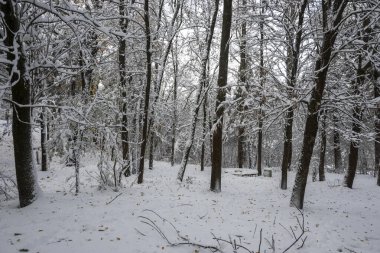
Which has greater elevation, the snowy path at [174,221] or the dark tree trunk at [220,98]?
the dark tree trunk at [220,98]

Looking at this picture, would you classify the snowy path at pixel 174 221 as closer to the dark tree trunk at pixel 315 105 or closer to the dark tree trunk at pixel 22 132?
the dark tree trunk at pixel 22 132

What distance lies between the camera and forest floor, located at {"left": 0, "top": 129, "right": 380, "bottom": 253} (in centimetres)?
605

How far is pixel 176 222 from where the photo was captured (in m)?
7.50

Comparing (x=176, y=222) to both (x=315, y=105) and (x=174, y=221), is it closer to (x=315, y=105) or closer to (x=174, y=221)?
(x=174, y=221)

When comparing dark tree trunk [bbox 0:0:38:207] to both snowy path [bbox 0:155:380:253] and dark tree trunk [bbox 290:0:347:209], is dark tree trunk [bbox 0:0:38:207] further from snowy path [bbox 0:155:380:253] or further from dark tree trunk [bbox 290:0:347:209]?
dark tree trunk [bbox 290:0:347:209]

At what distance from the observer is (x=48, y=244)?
573 centimetres

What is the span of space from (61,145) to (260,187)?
9104mm

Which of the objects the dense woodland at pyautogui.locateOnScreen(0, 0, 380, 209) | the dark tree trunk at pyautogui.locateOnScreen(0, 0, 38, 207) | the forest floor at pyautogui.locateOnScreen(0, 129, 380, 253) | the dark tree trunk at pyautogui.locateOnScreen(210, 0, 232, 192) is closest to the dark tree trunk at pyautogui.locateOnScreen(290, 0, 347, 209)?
the dense woodland at pyautogui.locateOnScreen(0, 0, 380, 209)

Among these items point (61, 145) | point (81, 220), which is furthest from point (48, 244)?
point (61, 145)

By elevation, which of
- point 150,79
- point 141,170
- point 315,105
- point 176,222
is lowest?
point 176,222

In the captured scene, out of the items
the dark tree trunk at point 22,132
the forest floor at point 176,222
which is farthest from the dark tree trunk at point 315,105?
the dark tree trunk at point 22,132

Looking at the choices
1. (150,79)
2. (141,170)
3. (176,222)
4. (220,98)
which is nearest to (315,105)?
(220,98)

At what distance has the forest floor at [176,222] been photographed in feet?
19.8

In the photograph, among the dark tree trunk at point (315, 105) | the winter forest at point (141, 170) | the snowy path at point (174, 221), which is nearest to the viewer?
the snowy path at point (174, 221)
